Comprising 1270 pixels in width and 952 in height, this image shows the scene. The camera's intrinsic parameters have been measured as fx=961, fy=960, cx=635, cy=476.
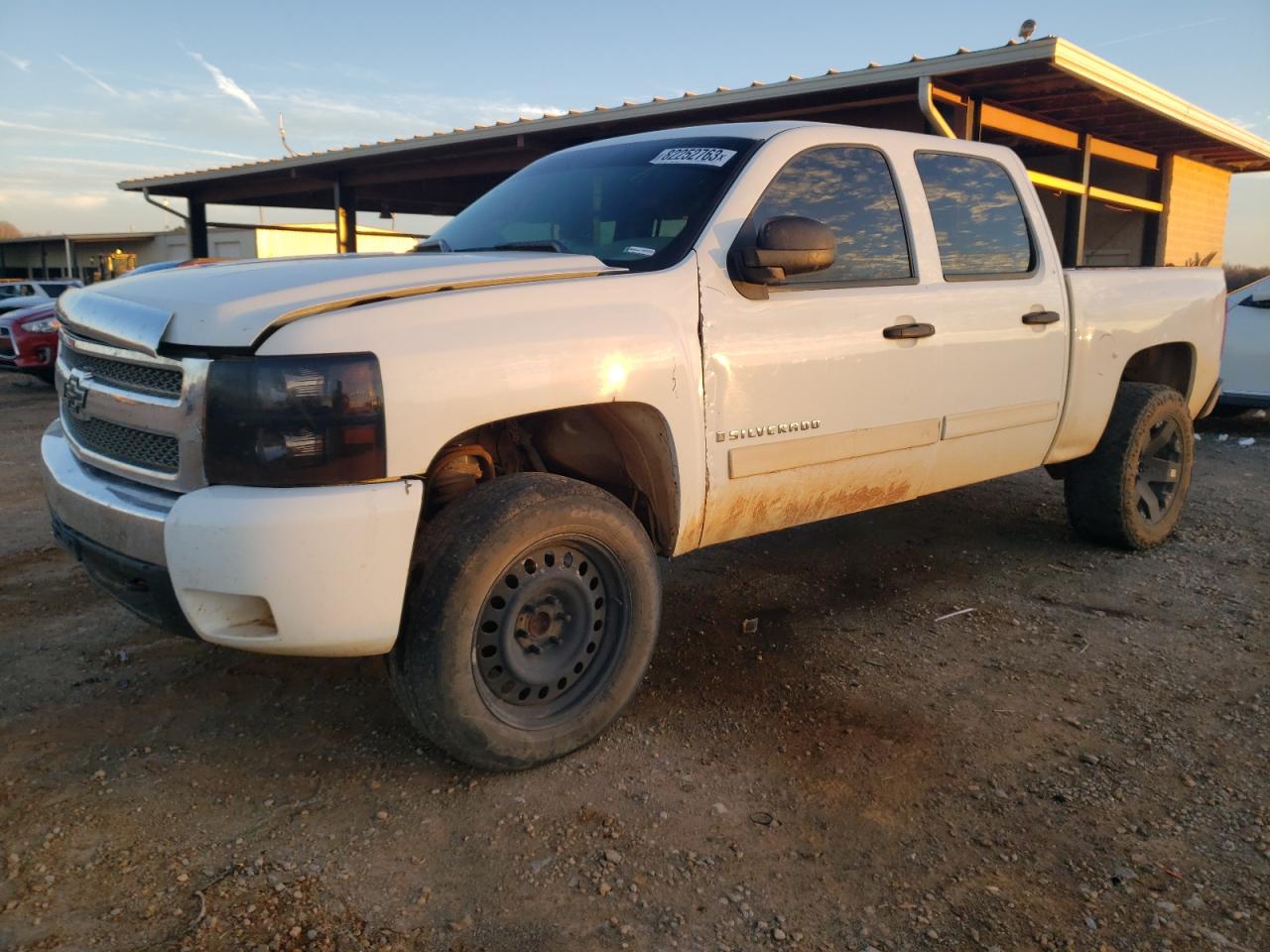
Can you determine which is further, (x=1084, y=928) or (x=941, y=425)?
(x=941, y=425)

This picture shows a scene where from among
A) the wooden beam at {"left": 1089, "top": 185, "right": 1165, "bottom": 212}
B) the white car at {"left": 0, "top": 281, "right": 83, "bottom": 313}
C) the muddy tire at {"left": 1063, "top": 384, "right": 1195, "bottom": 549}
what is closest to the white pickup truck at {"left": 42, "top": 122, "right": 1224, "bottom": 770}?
the muddy tire at {"left": 1063, "top": 384, "right": 1195, "bottom": 549}

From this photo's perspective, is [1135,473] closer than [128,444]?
No

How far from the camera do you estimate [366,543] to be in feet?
7.88

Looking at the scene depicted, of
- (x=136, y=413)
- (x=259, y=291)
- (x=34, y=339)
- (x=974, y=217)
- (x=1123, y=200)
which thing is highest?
(x=1123, y=200)

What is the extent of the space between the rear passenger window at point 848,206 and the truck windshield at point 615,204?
20 cm

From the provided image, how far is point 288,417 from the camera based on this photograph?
234 cm

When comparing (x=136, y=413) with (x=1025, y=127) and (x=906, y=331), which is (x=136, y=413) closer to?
(x=906, y=331)

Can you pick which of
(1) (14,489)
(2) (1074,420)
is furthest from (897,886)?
(1) (14,489)

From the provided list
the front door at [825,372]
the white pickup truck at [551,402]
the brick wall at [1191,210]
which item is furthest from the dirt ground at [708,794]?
the brick wall at [1191,210]

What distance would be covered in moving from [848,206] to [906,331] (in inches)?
20.7

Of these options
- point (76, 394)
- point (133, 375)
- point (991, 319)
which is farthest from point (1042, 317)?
point (76, 394)

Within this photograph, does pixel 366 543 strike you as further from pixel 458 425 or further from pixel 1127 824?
pixel 1127 824

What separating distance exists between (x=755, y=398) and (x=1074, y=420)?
2248mm

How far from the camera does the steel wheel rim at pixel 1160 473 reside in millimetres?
5250
